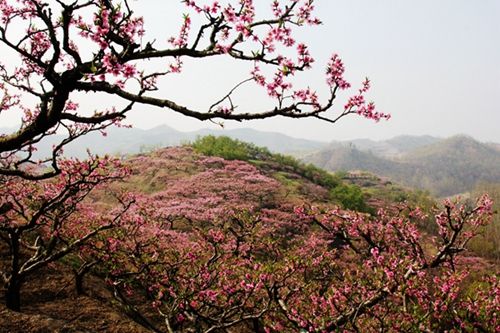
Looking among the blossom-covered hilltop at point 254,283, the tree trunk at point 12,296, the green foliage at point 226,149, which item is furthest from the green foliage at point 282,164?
the tree trunk at point 12,296

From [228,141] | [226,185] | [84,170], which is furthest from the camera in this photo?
[228,141]

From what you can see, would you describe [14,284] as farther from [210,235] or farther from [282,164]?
[282,164]

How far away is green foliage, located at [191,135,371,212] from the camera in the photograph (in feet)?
164

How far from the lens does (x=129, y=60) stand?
5.11 m

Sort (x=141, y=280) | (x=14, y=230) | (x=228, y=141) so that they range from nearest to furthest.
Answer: (x=14, y=230), (x=141, y=280), (x=228, y=141)

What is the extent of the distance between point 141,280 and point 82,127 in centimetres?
622

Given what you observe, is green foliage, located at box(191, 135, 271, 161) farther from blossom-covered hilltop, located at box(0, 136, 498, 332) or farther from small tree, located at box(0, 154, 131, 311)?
small tree, located at box(0, 154, 131, 311)

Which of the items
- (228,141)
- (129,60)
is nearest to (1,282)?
(129,60)

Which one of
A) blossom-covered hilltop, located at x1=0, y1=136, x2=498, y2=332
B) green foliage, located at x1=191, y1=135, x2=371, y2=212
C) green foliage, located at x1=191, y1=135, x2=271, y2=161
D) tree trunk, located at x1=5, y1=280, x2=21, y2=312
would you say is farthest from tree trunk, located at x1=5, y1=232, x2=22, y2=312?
green foliage, located at x1=191, y1=135, x2=271, y2=161

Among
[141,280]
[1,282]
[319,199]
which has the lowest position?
[319,199]

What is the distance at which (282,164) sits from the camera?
63.2 metres

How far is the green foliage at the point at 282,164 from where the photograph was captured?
50.1 metres

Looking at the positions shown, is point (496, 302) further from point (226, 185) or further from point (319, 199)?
point (319, 199)

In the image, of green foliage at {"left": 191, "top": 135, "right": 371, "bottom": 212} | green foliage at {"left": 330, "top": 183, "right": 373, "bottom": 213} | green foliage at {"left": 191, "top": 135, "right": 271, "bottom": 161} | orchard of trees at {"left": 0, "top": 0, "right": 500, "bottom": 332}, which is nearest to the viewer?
orchard of trees at {"left": 0, "top": 0, "right": 500, "bottom": 332}
